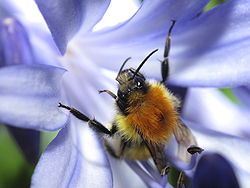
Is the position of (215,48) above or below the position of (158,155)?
above

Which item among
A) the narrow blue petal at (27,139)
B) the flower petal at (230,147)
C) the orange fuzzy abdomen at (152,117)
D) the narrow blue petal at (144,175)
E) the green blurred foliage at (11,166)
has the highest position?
the orange fuzzy abdomen at (152,117)

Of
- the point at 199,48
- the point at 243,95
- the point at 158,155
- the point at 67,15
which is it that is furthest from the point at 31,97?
the point at 243,95

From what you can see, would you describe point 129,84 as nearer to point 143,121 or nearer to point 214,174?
point 143,121

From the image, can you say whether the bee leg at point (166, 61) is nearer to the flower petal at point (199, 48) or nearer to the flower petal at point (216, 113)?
the flower petal at point (199, 48)

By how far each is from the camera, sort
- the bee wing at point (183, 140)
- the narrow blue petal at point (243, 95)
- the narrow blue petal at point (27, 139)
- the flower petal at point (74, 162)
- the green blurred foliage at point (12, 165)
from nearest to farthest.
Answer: the flower petal at point (74, 162) → the bee wing at point (183, 140) → the narrow blue petal at point (27, 139) → the narrow blue petal at point (243, 95) → the green blurred foliage at point (12, 165)

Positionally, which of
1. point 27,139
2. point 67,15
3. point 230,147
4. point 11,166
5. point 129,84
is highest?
point 67,15

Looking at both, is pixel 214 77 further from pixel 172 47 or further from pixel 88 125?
pixel 88 125

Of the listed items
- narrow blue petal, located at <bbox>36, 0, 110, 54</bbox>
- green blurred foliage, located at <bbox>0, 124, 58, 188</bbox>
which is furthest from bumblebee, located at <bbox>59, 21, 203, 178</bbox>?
green blurred foliage, located at <bbox>0, 124, 58, 188</bbox>

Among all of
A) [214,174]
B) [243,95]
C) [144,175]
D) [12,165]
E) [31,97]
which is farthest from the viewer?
[12,165]

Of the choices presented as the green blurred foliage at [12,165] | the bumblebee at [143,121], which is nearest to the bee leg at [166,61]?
the bumblebee at [143,121]

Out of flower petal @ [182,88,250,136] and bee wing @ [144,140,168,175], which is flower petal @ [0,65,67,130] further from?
flower petal @ [182,88,250,136]
